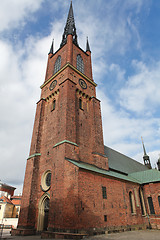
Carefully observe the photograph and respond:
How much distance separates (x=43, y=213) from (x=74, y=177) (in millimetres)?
6855

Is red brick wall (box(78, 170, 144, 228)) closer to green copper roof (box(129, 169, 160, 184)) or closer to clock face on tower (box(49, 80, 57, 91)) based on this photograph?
green copper roof (box(129, 169, 160, 184))

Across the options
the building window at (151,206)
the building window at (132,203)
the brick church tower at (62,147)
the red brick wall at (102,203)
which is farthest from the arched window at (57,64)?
the building window at (151,206)

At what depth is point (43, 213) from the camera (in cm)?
1775

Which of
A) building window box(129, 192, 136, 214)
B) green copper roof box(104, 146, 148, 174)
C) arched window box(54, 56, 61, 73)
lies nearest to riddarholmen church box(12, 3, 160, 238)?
building window box(129, 192, 136, 214)

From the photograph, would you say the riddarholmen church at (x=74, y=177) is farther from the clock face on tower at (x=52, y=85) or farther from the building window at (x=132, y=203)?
the building window at (x=132, y=203)

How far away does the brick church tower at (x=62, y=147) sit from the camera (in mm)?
14398

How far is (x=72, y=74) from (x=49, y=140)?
10294mm

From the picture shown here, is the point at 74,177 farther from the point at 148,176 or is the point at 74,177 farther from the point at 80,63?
the point at 80,63

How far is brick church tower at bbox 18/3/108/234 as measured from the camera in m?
14.4

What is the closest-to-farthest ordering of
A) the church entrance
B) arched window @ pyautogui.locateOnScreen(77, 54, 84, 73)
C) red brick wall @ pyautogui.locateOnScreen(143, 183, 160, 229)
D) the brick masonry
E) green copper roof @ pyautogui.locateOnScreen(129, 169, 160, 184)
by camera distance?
1. the brick masonry
2. the church entrance
3. red brick wall @ pyautogui.locateOnScreen(143, 183, 160, 229)
4. green copper roof @ pyautogui.locateOnScreen(129, 169, 160, 184)
5. arched window @ pyautogui.locateOnScreen(77, 54, 84, 73)

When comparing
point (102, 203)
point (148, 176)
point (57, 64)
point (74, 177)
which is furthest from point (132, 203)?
point (57, 64)

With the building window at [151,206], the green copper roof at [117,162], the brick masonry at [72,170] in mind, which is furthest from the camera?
the green copper roof at [117,162]

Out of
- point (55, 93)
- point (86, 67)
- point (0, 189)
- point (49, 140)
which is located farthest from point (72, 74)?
point (0, 189)

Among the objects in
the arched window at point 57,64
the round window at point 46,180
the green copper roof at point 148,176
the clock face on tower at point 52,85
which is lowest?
the round window at point 46,180
